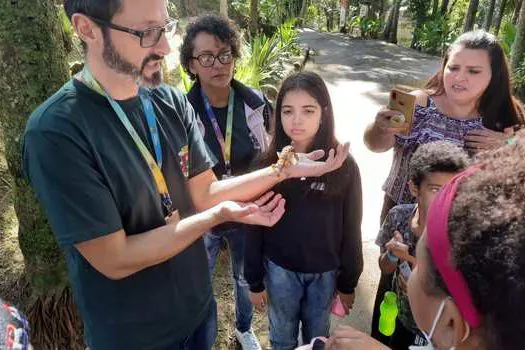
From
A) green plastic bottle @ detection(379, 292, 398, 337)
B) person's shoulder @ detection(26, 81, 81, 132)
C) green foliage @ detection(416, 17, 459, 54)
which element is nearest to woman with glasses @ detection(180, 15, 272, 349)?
green plastic bottle @ detection(379, 292, 398, 337)

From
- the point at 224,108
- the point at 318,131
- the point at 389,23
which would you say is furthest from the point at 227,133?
the point at 389,23

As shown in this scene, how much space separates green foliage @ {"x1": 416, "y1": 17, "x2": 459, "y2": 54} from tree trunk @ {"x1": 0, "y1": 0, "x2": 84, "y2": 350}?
17630 millimetres

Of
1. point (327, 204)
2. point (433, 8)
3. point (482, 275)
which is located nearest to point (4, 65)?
point (327, 204)

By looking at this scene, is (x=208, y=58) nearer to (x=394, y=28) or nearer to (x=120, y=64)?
(x=120, y=64)

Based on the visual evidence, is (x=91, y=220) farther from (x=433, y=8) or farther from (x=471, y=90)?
(x=433, y=8)

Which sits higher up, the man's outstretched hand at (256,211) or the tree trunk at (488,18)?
the tree trunk at (488,18)

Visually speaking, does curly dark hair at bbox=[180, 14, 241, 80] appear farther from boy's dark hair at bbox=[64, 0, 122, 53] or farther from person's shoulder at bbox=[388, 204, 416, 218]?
person's shoulder at bbox=[388, 204, 416, 218]

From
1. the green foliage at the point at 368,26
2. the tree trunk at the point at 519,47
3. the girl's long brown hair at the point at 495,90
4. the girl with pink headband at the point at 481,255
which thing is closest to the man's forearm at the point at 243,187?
the girl with pink headband at the point at 481,255

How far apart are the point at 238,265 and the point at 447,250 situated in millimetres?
2116

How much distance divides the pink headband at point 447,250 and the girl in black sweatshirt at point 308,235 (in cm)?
120

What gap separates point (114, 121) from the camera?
1417 mm

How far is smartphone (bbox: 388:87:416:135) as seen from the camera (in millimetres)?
2240

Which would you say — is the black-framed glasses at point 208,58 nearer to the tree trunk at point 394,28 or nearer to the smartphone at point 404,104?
the smartphone at point 404,104

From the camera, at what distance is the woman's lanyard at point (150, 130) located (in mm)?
1419
